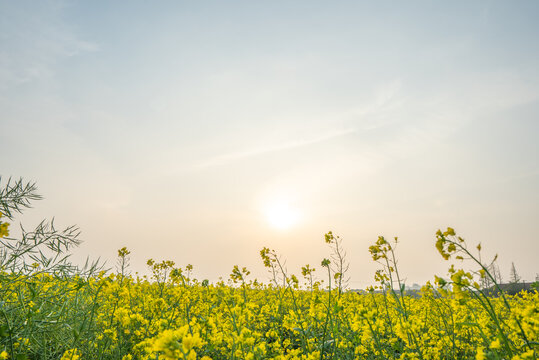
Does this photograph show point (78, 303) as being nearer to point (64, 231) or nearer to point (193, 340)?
point (64, 231)

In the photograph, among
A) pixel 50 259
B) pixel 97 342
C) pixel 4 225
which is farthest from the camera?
pixel 97 342

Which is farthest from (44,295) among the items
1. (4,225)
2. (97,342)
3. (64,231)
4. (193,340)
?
(193,340)

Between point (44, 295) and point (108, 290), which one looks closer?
point (108, 290)

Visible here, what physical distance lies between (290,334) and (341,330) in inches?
59.4

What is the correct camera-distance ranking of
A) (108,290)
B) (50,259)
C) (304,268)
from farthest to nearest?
(304,268) < (50,259) < (108,290)

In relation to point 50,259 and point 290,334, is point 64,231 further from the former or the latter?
point 290,334

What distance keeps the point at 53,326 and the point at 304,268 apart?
127 inches

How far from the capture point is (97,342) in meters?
4.02

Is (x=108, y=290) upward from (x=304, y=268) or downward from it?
downward

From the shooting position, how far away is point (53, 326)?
2996 millimetres

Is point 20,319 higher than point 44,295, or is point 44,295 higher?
point 44,295

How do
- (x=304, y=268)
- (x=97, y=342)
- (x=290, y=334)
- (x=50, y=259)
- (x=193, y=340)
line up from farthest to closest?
1. (x=290, y=334)
2. (x=304, y=268)
3. (x=97, y=342)
4. (x=50, y=259)
5. (x=193, y=340)

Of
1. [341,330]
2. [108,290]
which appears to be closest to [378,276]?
[341,330]

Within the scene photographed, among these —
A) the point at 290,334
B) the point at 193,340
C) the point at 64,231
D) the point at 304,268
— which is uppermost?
the point at 64,231
